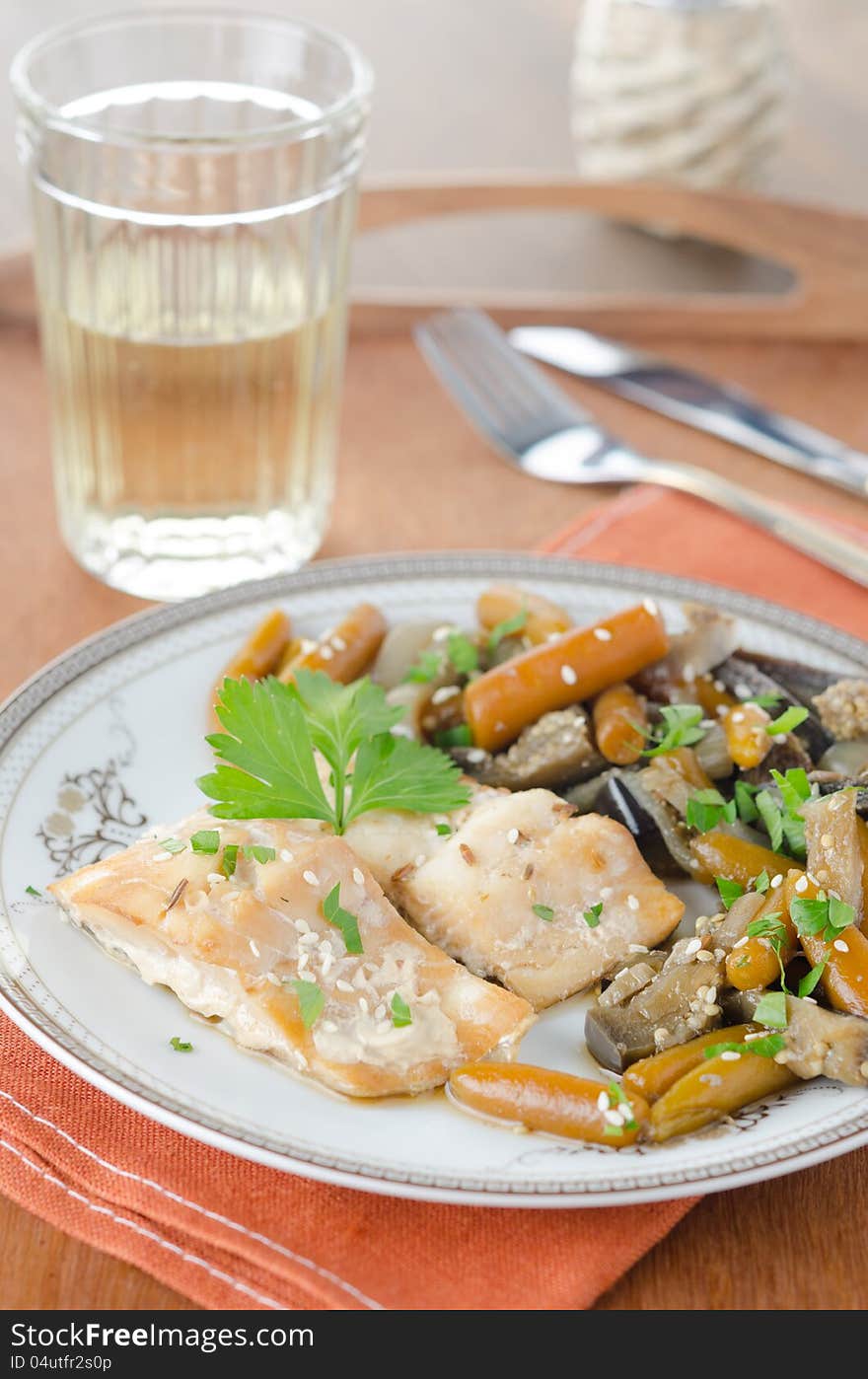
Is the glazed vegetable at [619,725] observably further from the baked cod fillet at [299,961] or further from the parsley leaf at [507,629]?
the baked cod fillet at [299,961]

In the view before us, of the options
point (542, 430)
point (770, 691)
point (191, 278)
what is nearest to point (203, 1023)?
point (770, 691)

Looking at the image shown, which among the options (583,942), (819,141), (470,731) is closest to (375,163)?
(819,141)

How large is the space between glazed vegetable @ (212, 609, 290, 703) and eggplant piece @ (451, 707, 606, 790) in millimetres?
434

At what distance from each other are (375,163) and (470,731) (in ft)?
10.0

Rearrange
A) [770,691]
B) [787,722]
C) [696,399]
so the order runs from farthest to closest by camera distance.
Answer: [696,399] → [770,691] → [787,722]

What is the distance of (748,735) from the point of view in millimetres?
2625

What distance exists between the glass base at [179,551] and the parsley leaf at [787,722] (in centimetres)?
Answer: 119

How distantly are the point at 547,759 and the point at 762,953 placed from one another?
58 centimetres

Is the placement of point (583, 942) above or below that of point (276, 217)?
below

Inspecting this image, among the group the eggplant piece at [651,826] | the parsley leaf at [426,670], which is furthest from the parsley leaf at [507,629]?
the eggplant piece at [651,826]

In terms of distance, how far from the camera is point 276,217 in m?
3.10

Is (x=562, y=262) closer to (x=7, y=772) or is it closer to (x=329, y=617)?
(x=329, y=617)

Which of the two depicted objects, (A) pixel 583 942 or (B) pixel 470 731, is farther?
(B) pixel 470 731
